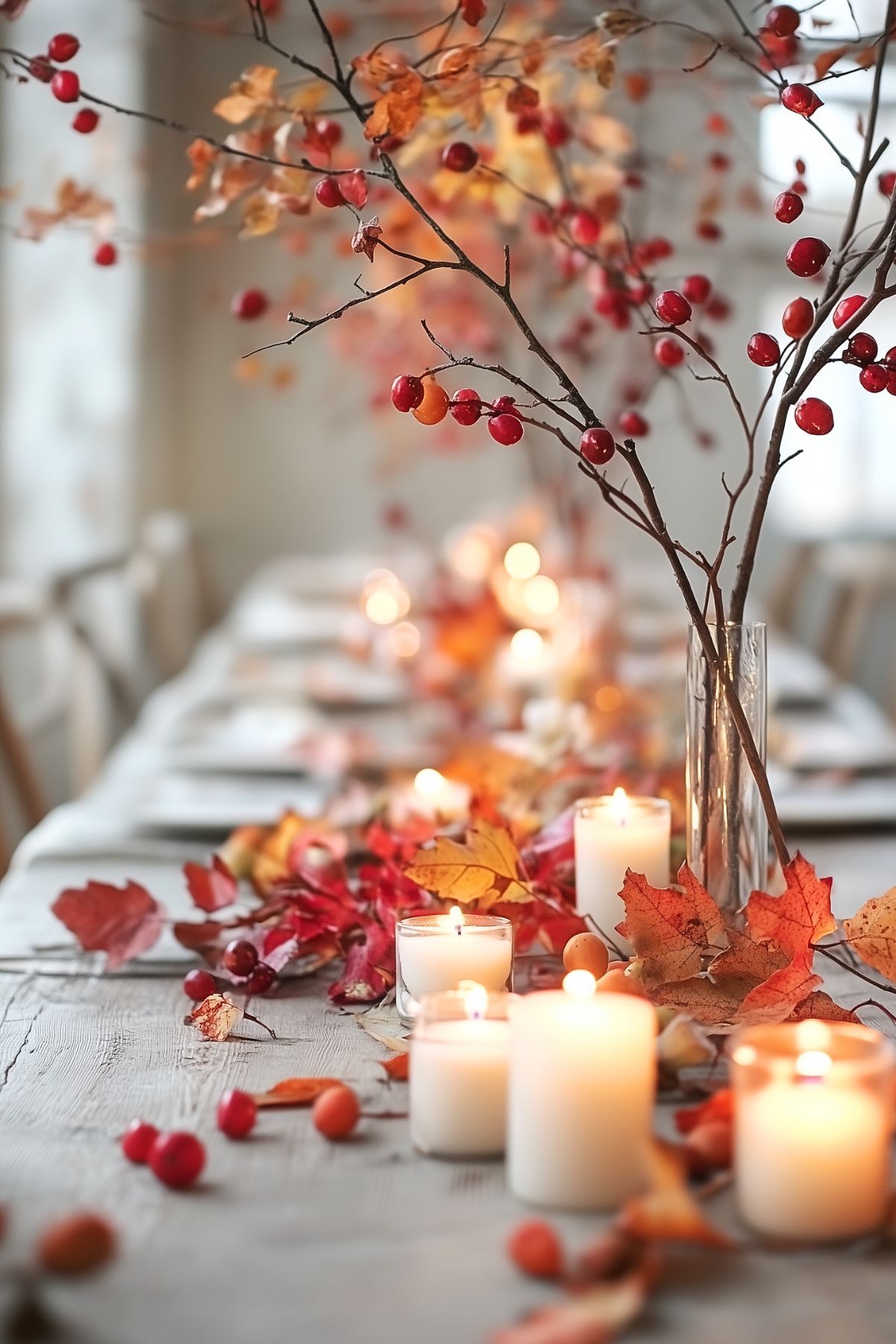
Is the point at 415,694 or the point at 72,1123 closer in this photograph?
the point at 72,1123

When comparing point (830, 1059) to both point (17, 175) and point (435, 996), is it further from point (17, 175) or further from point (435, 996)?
point (17, 175)

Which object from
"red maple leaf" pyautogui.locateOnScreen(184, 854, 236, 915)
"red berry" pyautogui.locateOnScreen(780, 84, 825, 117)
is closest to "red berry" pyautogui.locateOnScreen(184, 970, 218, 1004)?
"red maple leaf" pyautogui.locateOnScreen(184, 854, 236, 915)

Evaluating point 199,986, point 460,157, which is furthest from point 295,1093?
point 460,157

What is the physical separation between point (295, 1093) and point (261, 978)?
0.20 m

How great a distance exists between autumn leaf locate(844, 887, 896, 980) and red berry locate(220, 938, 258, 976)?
371 millimetres

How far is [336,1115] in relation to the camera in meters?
0.69

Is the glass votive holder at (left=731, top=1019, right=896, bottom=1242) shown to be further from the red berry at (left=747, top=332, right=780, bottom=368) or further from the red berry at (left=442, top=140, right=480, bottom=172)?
the red berry at (left=442, top=140, right=480, bottom=172)

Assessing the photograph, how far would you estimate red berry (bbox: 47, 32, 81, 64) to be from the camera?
3.03 ft

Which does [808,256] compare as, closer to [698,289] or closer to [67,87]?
[698,289]

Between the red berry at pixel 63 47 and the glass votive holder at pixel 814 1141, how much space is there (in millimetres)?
724

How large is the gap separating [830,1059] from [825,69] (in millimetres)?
569

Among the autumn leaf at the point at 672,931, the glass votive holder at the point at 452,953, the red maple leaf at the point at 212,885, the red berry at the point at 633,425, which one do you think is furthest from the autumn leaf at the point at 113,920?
the red berry at the point at 633,425

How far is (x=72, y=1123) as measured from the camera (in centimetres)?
73

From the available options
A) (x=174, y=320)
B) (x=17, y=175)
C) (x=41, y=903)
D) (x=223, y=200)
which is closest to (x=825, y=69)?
(x=223, y=200)
